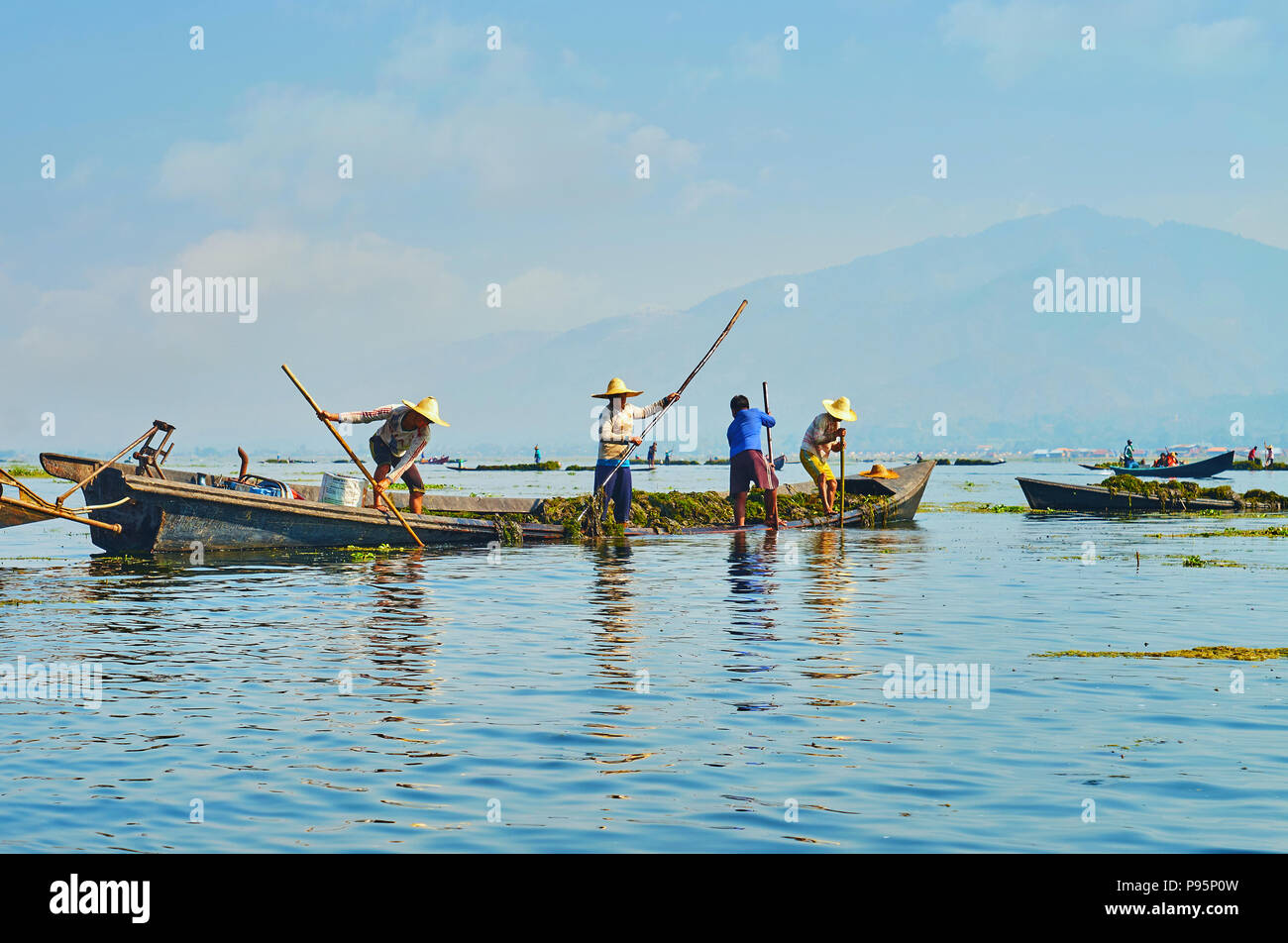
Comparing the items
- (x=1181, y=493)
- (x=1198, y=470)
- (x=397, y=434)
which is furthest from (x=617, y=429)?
(x=1198, y=470)

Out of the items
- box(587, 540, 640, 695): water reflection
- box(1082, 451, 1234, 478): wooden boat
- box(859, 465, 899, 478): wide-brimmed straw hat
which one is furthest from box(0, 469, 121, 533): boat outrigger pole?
box(1082, 451, 1234, 478): wooden boat

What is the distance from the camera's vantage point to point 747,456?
84.3ft

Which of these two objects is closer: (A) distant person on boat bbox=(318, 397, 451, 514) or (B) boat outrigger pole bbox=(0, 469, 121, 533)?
(B) boat outrigger pole bbox=(0, 469, 121, 533)

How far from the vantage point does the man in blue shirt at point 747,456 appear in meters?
25.4

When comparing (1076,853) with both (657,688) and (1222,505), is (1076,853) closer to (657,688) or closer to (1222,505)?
(657,688)

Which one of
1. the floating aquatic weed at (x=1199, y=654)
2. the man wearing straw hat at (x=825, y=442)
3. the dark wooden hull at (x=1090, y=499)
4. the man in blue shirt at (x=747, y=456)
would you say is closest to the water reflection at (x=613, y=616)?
the man in blue shirt at (x=747, y=456)

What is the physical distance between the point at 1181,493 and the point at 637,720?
33.4 m

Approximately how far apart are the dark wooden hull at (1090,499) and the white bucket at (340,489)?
70.2 feet

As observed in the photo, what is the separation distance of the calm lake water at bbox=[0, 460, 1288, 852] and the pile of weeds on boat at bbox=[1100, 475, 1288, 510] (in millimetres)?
20934

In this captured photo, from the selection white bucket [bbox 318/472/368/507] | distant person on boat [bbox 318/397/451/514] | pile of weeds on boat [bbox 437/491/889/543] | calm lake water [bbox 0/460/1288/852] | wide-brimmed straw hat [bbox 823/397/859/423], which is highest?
wide-brimmed straw hat [bbox 823/397/859/423]

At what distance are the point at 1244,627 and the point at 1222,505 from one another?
2699 centimetres

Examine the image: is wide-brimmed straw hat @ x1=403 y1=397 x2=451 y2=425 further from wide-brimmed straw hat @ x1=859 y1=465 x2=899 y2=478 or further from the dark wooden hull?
the dark wooden hull

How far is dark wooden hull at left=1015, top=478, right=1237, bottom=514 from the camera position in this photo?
1480 inches

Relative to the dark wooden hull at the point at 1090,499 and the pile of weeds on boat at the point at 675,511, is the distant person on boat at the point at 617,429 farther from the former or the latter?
the dark wooden hull at the point at 1090,499
